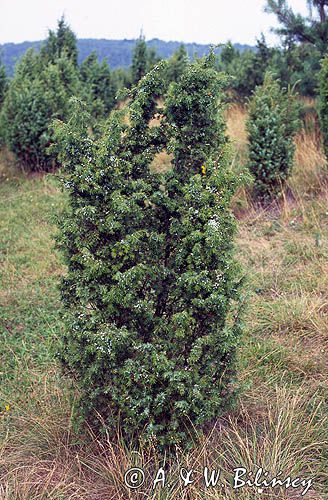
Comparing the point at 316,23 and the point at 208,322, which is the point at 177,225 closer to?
the point at 208,322

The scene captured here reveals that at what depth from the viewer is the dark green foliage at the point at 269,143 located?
639 cm

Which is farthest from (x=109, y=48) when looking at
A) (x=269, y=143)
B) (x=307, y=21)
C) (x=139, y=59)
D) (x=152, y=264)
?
(x=152, y=264)

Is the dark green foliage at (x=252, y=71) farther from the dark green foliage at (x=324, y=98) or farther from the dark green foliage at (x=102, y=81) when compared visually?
the dark green foliage at (x=324, y=98)

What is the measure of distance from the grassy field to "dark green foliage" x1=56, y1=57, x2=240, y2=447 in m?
0.16

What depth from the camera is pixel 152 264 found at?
8.28ft

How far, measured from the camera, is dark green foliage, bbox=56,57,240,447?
7.84ft

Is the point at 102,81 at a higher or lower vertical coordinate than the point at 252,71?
lower

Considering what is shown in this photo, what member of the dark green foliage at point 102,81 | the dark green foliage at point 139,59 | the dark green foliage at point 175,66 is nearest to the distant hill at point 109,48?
the dark green foliage at point 139,59

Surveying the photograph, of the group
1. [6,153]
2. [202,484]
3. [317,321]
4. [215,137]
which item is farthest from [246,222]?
[6,153]

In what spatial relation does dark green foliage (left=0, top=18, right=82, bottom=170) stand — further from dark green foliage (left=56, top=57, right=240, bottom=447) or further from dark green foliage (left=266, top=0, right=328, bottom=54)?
dark green foliage (left=56, top=57, right=240, bottom=447)

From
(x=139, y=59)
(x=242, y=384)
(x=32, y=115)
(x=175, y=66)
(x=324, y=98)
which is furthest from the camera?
(x=139, y=59)

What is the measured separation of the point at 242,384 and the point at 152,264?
74 centimetres

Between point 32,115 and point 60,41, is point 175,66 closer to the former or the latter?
point 60,41

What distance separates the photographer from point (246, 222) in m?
6.18
